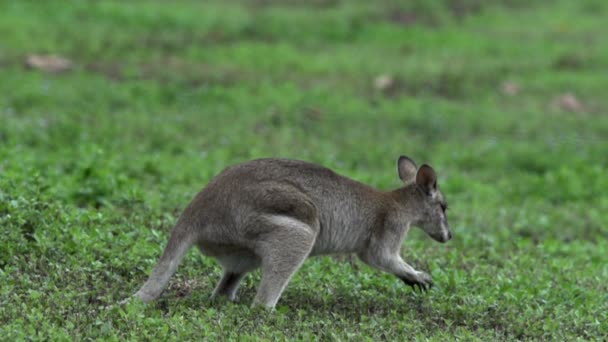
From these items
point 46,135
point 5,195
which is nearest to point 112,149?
point 46,135

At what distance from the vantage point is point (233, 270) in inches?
252

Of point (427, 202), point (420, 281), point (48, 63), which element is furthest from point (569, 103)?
point (420, 281)

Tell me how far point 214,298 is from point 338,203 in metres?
1.03

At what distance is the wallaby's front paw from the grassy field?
0.35 ft

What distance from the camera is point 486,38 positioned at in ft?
65.7

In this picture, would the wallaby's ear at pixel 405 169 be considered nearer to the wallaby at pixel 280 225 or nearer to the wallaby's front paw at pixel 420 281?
the wallaby at pixel 280 225

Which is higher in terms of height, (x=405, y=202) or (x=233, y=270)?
(x=405, y=202)

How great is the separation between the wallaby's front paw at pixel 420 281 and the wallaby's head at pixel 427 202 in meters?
0.51

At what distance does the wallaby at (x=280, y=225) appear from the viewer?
607 centimetres

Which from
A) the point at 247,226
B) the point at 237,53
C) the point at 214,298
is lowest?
the point at 237,53

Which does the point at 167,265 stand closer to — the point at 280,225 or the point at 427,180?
the point at 280,225

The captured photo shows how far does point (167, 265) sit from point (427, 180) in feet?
6.98

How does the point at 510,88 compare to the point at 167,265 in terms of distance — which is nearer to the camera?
the point at 167,265

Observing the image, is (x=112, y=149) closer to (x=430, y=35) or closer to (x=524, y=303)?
(x=524, y=303)
